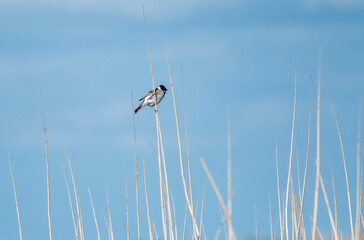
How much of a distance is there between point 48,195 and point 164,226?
80 cm

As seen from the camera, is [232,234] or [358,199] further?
[358,199]

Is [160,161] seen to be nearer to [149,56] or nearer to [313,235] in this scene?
[149,56]

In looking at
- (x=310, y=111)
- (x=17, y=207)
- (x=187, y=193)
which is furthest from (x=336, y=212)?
(x=17, y=207)

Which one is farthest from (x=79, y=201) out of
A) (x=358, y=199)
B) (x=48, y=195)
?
(x=358, y=199)

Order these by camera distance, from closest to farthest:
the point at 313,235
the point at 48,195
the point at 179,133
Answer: the point at 313,235
the point at 179,133
the point at 48,195

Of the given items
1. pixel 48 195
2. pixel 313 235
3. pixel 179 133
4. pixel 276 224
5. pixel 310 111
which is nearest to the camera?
pixel 313 235

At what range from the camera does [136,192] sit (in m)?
3.23

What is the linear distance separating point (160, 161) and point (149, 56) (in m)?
0.70

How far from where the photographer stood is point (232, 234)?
1.88 meters

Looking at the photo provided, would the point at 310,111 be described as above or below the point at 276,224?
above

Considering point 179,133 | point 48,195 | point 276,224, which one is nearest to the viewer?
point 179,133

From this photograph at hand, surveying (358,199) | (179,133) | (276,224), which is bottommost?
(276,224)

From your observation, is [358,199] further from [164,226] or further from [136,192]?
[136,192]

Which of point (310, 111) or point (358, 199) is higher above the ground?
point (310, 111)
